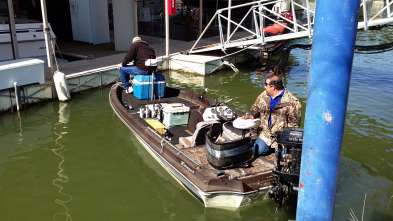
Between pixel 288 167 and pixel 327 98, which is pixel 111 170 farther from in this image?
pixel 327 98

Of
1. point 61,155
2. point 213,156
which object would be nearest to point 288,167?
point 213,156

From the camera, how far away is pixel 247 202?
18.1ft

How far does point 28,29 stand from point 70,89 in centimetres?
379

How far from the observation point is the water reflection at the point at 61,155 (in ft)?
19.1

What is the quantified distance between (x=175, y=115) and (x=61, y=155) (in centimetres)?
253

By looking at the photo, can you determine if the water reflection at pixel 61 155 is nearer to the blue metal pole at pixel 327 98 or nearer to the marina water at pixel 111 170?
the marina water at pixel 111 170

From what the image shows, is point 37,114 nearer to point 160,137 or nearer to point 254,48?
point 160,137

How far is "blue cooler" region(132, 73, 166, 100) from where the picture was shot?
9.31 m

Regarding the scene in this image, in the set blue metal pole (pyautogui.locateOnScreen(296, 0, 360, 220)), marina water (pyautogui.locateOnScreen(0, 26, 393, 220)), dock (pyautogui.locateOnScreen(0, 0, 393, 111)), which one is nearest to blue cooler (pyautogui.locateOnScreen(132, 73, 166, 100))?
marina water (pyautogui.locateOnScreen(0, 26, 393, 220))

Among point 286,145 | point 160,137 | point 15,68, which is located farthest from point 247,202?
point 15,68

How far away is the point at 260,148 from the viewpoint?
6.03m

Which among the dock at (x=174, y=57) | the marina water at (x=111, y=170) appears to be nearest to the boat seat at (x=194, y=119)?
the marina water at (x=111, y=170)

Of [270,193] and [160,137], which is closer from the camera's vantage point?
[270,193]

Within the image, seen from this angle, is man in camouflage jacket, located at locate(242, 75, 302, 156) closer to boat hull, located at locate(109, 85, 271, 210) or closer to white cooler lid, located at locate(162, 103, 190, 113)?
boat hull, located at locate(109, 85, 271, 210)
